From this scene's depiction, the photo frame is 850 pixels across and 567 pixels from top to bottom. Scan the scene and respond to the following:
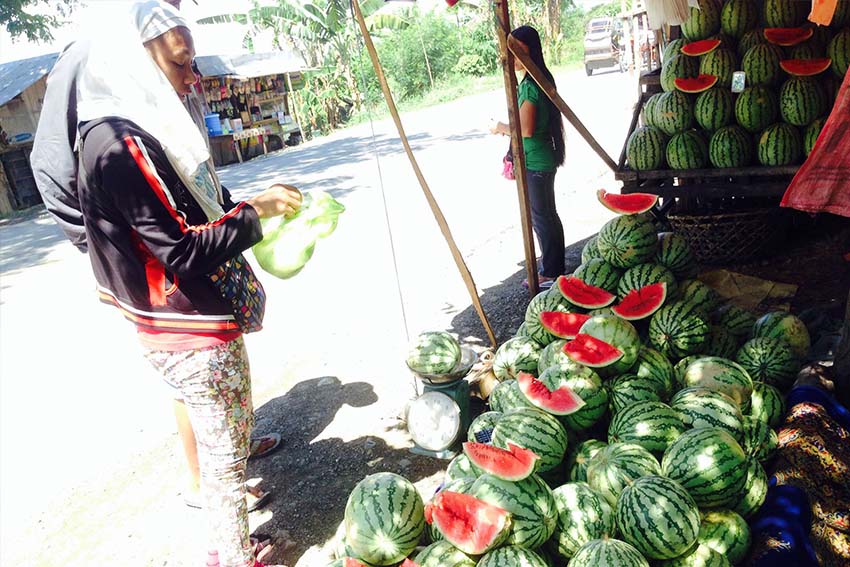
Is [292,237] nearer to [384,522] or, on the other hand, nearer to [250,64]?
[384,522]

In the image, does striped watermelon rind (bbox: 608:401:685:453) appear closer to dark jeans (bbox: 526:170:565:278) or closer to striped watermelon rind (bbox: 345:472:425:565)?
striped watermelon rind (bbox: 345:472:425:565)

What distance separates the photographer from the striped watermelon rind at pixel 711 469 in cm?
217

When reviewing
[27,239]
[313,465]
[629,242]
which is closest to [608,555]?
[629,242]

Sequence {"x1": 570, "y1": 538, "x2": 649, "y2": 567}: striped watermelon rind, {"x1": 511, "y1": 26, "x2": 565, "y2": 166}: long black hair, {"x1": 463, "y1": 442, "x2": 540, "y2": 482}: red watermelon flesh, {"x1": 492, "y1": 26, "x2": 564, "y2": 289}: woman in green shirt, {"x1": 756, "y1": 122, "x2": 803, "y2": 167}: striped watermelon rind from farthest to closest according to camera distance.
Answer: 1. {"x1": 492, "y1": 26, "x2": 564, "y2": 289}: woman in green shirt
2. {"x1": 511, "y1": 26, "x2": 565, "y2": 166}: long black hair
3. {"x1": 756, "y1": 122, "x2": 803, "y2": 167}: striped watermelon rind
4. {"x1": 463, "y1": 442, "x2": 540, "y2": 482}: red watermelon flesh
5. {"x1": 570, "y1": 538, "x2": 649, "y2": 567}: striped watermelon rind

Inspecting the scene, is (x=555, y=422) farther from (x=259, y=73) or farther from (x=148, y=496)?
(x=259, y=73)

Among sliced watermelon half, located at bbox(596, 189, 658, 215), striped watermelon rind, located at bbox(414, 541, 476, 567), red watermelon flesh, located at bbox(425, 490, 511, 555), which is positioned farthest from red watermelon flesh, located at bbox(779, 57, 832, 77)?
striped watermelon rind, located at bbox(414, 541, 476, 567)

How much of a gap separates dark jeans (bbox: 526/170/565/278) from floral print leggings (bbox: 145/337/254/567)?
Answer: 3161 mm

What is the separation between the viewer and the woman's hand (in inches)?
99.6

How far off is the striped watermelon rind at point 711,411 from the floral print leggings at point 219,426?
1.81 metres

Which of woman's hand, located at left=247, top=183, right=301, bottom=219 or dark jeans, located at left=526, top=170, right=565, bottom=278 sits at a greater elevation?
woman's hand, located at left=247, top=183, right=301, bottom=219

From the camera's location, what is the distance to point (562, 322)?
3393mm

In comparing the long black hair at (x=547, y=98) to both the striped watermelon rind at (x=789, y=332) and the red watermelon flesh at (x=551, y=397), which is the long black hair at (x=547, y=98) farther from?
the red watermelon flesh at (x=551, y=397)

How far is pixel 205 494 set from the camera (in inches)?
103

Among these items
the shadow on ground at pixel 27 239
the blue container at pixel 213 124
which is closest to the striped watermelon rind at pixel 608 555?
the shadow on ground at pixel 27 239
